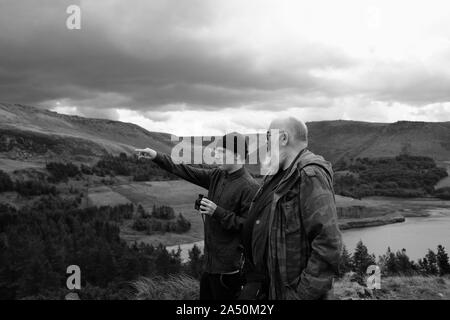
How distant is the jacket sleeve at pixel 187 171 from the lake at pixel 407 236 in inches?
1709

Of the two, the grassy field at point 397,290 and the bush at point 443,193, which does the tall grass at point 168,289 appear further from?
the bush at point 443,193

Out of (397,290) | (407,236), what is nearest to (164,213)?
(407,236)

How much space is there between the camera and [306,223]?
11.5 ft

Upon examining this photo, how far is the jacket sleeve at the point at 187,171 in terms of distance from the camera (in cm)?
567

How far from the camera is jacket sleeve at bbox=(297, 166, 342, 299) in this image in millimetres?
3379

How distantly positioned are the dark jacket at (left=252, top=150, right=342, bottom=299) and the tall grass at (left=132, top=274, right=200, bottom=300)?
4671 mm

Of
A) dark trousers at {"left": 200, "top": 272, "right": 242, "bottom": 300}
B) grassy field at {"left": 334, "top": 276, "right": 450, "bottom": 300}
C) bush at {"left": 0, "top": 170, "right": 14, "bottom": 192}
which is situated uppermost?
bush at {"left": 0, "top": 170, "right": 14, "bottom": 192}

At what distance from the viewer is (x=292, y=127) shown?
3.81 meters

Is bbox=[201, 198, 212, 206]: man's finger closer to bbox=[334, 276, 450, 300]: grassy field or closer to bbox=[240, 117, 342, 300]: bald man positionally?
bbox=[240, 117, 342, 300]: bald man

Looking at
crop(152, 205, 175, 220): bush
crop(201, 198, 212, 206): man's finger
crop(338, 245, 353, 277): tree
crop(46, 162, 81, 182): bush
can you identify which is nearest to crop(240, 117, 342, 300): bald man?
crop(201, 198, 212, 206): man's finger

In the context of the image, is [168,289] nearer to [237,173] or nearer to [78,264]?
[237,173]
